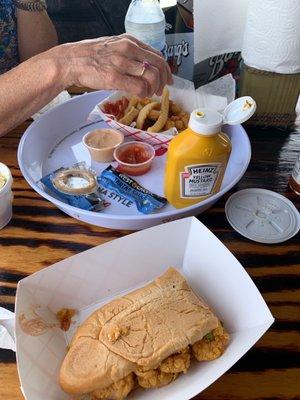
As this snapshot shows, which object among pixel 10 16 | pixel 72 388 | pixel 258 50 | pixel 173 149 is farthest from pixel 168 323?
pixel 10 16

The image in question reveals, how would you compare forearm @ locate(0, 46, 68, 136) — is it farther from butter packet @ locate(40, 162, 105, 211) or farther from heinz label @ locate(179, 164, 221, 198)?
heinz label @ locate(179, 164, 221, 198)

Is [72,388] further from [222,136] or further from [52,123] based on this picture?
[52,123]

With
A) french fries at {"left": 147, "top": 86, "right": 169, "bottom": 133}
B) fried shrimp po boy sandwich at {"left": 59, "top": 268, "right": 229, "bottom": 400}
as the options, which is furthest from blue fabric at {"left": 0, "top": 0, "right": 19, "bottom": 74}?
fried shrimp po boy sandwich at {"left": 59, "top": 268, "right": 229, "bottom": 400}

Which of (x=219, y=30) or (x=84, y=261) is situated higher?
(x=219, y=30)

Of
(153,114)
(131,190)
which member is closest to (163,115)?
(153,114)

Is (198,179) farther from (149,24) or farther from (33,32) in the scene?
(33,32)

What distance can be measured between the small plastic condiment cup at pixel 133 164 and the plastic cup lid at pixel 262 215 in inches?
8.9

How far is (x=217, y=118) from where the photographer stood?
75 cm

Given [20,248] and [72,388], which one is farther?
[20,248]

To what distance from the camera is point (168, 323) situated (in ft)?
1.91

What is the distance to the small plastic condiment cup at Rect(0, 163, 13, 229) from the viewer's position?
79cm

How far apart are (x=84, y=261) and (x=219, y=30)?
2.86 feet

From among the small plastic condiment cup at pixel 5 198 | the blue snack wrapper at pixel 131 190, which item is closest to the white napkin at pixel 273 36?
the blue snack wrapper at pixel 131 190

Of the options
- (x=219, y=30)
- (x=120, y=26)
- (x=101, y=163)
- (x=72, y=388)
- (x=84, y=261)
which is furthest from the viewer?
(x=120, y=26)
